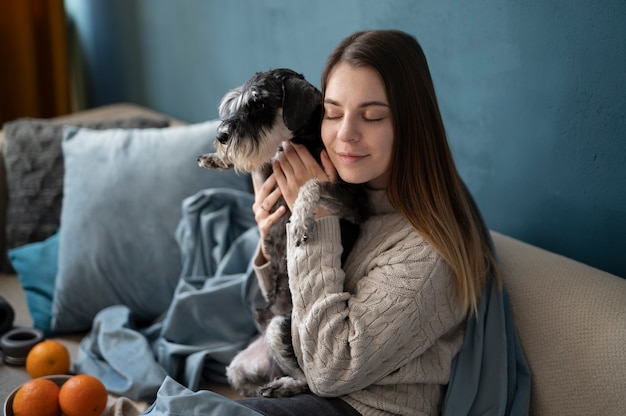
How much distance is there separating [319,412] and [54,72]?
2.83 metres

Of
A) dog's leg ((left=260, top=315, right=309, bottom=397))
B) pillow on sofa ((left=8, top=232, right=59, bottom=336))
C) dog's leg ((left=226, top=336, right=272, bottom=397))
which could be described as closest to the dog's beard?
dog's leg ((left=260, top=315, right=309, bottom=397))

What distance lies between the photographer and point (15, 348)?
7.20 feet

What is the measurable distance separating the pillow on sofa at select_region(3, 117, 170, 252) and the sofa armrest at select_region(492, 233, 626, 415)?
1716 mm

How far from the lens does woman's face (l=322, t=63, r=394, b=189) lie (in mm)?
1542

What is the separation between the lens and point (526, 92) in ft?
6.28

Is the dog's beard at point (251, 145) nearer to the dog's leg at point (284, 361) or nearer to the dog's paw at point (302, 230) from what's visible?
the dog's paw at point (302, 230)

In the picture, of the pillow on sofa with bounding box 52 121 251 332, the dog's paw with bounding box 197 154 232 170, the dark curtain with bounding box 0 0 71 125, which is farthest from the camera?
the dark curtain with bounding box 0 0 71 125

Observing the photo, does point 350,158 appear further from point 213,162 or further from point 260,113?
point 213,162

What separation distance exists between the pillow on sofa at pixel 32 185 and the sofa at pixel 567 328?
5.50ft

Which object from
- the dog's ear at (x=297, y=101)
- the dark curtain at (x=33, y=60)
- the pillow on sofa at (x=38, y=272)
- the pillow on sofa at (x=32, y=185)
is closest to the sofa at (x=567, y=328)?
the dog's ear at (x=297, y=101)

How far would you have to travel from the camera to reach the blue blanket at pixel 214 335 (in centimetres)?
168

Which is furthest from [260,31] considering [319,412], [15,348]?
[319,412]

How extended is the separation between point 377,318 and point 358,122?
428 millimetres

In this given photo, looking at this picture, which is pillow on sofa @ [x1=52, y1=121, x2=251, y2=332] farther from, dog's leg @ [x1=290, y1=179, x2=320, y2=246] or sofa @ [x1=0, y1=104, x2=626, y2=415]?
sofa @ [x1=0, y1=104, x2=626, y2=415]
